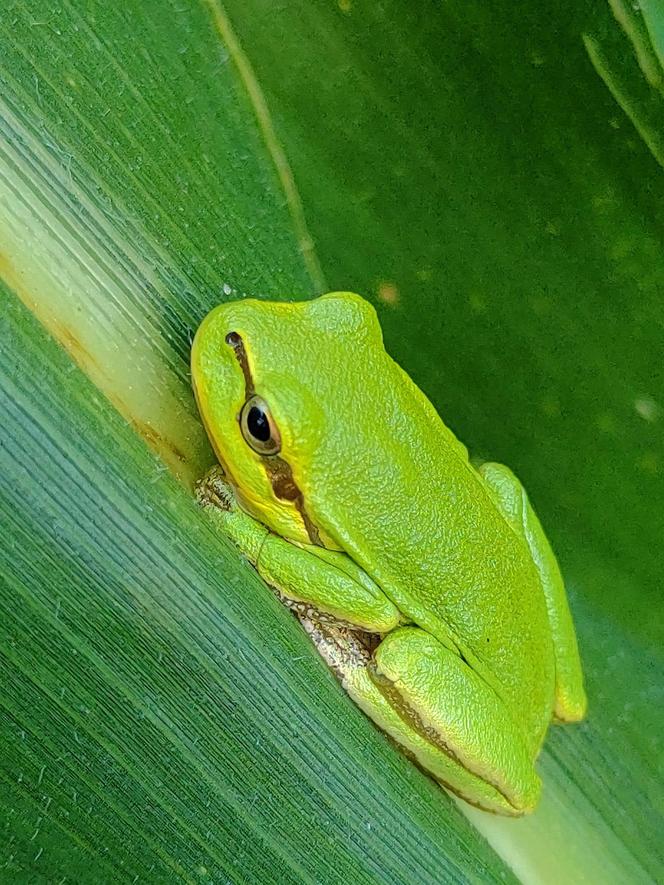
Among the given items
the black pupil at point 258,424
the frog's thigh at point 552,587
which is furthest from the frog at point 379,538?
the frog's thigh at point 552,587

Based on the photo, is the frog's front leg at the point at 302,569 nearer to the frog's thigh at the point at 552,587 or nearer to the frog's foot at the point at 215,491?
the frog's foot at the point at 215,491

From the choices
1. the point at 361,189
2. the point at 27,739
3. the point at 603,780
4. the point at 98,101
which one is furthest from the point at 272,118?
the point at 603,780

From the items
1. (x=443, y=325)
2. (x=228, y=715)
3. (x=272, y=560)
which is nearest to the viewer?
(x=228, y=715)

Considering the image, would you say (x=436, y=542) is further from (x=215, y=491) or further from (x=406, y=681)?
(x=215, y=491)

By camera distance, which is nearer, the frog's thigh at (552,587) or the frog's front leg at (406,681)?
the frog's front leg at (406,681)

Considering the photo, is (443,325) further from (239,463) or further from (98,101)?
(98,101)

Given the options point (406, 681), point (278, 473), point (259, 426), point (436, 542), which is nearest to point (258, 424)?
point (259, 426)

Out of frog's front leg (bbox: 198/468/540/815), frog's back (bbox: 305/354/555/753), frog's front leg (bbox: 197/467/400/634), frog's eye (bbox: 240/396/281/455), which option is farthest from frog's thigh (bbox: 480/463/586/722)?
frog's eye (bbox: 240/396/281/455)

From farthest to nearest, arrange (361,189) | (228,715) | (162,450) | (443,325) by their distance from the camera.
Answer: (443,325)
(361,189)
(162,450)
(228,715)
